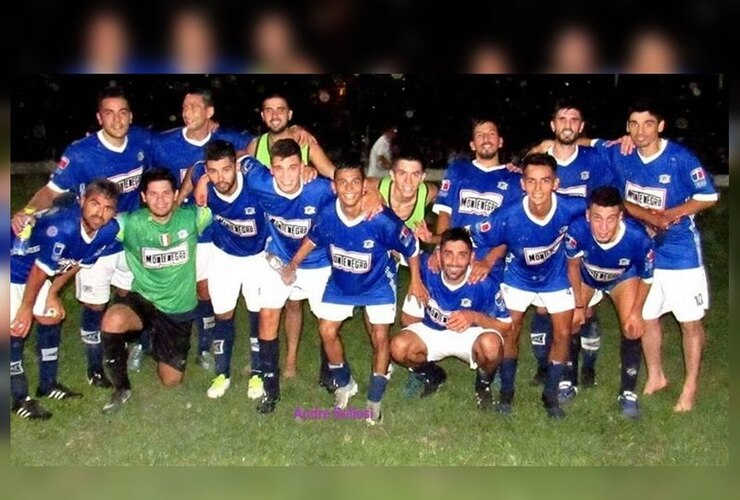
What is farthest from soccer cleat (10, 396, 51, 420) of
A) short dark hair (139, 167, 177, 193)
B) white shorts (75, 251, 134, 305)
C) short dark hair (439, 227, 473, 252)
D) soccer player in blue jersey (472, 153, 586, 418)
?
soccer player in blue jersey (472, 153, 586, 418)

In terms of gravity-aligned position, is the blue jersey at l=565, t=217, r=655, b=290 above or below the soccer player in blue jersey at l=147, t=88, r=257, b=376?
below

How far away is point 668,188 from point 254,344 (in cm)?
224

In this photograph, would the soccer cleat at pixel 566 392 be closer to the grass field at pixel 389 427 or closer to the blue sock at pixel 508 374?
the grass field at pixel 389 427

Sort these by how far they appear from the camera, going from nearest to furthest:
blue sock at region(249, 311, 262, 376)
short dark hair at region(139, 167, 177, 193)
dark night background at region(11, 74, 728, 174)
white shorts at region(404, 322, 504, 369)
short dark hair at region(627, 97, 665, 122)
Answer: dark night background at region(11, 74, 728, 174), short dark hair at region(627, 97, 665, 122), short dark hair at region(139, 167, 177, 193), white shorts at region(404, 322, 504, 369), blue sock at region(249, 311, 262, 376)

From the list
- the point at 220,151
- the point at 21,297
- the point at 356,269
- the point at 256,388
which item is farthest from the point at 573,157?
the point at 21,297

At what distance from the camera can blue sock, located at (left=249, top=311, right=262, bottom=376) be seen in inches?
219

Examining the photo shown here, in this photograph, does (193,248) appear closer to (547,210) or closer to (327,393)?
(327,393)

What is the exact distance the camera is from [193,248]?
Result: 552 cm

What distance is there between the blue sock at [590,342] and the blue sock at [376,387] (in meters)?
1.08

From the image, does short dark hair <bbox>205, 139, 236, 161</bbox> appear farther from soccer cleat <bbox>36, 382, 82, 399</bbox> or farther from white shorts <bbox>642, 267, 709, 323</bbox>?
white shorts <bbox>642, 267, 709, 323</bbox>

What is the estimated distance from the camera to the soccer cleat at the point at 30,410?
17.4 feet

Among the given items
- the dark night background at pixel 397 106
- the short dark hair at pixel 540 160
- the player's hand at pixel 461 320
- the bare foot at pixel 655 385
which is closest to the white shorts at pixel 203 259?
the dark night background at pixel 397 106

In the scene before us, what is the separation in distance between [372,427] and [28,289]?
1.82 m

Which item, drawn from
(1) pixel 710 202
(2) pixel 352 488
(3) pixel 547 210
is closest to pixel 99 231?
(2) pixel 352 488
